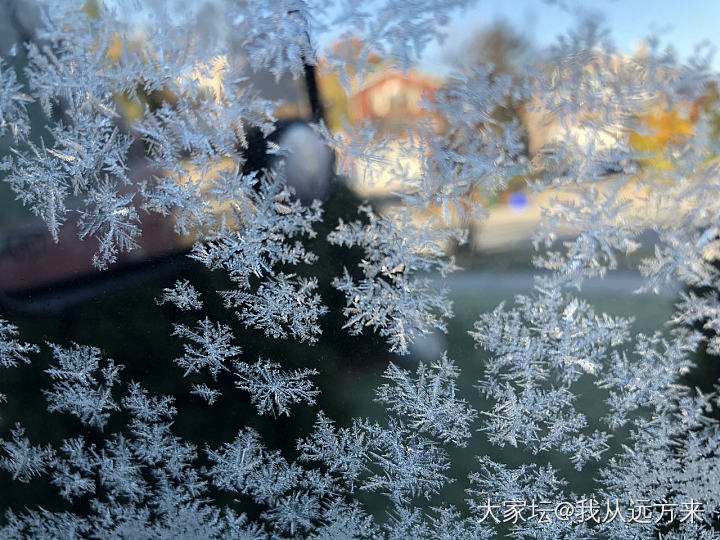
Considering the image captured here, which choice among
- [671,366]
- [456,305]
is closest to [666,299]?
[671,366]

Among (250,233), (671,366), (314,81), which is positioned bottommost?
(671,366)

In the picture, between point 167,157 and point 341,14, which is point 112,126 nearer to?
point 167,157

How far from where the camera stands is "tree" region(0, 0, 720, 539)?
0.49 metres

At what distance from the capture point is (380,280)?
0.57 metres

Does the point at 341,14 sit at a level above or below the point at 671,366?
above

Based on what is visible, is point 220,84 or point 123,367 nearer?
point 220,84

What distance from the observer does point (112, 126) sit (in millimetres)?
563

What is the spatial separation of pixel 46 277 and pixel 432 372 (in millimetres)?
446

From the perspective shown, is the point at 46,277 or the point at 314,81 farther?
the point at 46,277

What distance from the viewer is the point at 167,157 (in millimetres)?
561

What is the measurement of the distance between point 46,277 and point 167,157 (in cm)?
21

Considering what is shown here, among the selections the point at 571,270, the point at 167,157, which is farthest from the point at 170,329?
the point at 571,270

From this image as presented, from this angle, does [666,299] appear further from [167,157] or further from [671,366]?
[167,157]

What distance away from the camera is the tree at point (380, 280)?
491 millimetres
